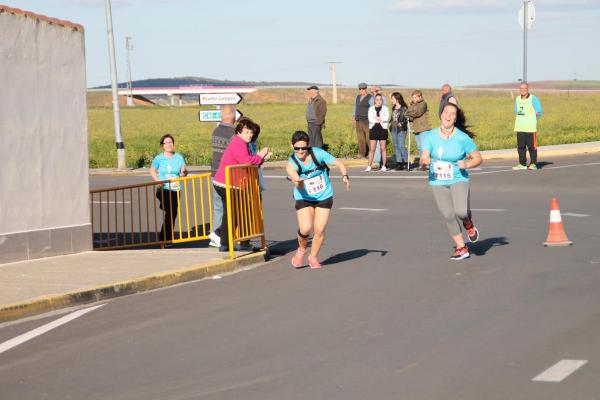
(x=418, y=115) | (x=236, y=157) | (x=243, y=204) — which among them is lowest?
(x=243, y=204)

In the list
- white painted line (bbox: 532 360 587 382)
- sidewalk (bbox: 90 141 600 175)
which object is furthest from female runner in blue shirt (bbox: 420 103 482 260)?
sidewalk (bbox: 90 141 600 175)

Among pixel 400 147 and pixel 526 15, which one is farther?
pixel 526 15

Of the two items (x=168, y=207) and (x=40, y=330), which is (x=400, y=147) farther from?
(x=40, y=330)

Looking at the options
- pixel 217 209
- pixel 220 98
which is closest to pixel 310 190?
pixel 217 209

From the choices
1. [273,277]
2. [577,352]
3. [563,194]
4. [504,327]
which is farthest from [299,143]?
[563,194]

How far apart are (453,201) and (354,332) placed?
4.87m

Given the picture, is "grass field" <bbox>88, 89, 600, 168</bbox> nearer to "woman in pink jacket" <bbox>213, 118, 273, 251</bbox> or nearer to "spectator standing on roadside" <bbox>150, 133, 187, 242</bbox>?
"spectator standing on roadside" <bbox>150, 133, 187, 242</bbox>

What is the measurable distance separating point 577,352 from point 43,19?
29.5ft

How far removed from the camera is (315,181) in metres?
14.5

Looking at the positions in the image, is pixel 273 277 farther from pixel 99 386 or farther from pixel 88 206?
pixel 99 386

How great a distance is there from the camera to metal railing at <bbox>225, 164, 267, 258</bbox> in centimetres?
1530

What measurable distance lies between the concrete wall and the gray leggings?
4.76m

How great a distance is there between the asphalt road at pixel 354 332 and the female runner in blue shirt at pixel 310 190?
35 cm

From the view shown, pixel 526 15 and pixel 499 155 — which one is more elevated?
pixel 526 15
